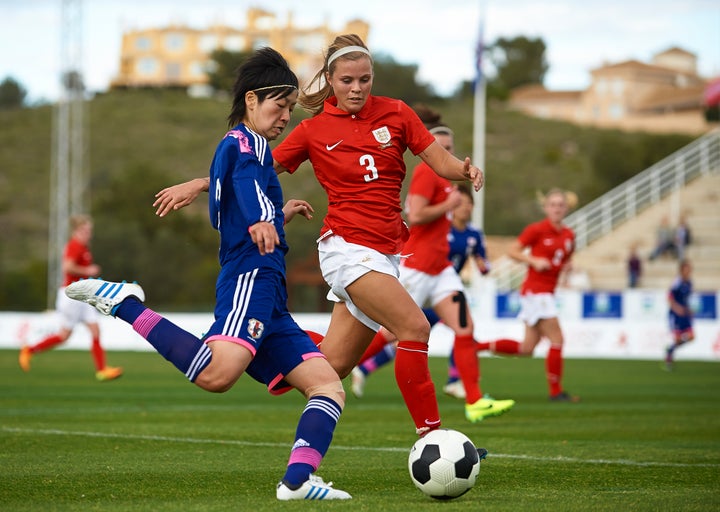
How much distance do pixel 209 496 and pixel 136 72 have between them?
410 feet

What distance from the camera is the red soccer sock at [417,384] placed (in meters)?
6.77

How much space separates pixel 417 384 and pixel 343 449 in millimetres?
1685

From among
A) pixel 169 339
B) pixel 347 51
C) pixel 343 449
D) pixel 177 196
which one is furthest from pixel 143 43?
pixel 169 339

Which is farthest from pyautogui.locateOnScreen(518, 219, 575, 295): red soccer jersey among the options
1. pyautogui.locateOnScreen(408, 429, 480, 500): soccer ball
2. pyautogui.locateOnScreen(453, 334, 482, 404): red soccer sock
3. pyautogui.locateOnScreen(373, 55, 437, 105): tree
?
pyautogui.locateOnScreen(373, 55, 437, 105): tree

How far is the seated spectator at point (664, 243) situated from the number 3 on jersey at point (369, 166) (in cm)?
2913

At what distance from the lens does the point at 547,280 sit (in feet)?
44.1

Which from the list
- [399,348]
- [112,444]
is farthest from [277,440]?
[399,348]

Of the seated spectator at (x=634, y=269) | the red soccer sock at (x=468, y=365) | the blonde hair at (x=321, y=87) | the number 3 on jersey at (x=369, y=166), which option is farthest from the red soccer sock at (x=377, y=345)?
the seated spectator at (x=634, y=269)

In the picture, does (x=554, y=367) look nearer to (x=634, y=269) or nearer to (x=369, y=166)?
(x=369, y=166)

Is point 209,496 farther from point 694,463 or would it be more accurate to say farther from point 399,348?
point 694,463

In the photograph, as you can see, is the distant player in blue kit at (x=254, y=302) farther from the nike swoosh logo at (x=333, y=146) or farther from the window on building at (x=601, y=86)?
the window on building at (x=601, y=86)

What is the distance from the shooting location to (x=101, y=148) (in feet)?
254

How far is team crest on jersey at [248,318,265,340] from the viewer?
221 inches

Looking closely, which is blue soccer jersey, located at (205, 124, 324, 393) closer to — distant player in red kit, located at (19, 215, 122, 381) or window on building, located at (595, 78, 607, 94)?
distant player in red kit, located at (19, 215, 122, 381)
